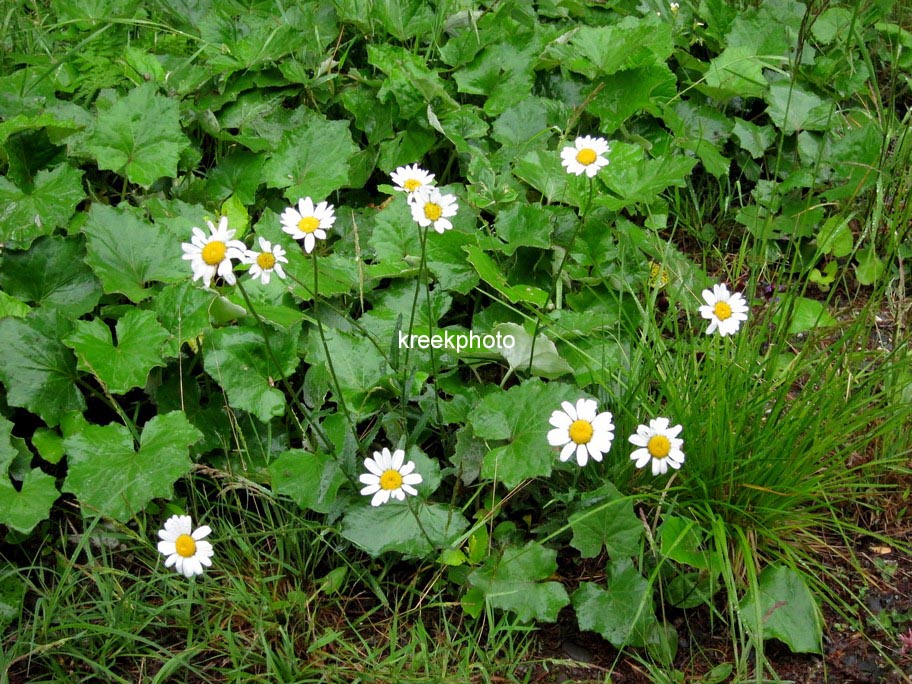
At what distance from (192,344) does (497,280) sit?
0.78 meters

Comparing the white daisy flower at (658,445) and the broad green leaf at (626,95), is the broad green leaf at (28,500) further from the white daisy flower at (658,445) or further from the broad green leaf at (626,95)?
the broad green leaf at (626,95)

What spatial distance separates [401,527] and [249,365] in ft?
1.79

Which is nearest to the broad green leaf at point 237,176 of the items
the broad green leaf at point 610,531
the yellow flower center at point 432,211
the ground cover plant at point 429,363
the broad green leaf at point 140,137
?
the ground cover plant at point 429,363

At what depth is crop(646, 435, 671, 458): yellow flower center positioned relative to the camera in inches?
66.7

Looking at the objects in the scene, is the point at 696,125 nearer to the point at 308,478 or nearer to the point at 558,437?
the point at 558,437

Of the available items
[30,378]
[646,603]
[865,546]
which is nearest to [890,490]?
[865,546]

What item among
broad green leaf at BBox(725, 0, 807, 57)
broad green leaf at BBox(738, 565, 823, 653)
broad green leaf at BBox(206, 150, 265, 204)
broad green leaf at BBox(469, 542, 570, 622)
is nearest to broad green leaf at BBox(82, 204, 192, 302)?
broad green leaf at BBox(206, 150, 265, 204)

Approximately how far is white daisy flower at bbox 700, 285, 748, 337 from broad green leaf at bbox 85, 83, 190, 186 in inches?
58.2

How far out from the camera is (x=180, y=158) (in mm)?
2527

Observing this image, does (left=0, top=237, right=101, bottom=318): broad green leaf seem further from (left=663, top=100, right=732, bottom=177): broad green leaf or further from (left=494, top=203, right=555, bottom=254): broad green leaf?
(left=663, top=100, right=732, bottom=177): broad green leaf

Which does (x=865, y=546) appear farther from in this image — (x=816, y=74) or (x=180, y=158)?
(x=180, y=158)

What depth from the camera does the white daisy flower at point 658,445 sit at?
168 cm

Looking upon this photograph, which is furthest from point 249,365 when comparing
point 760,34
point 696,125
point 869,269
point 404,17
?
point 760,34

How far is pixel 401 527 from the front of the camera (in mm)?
1878
